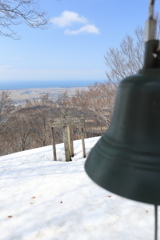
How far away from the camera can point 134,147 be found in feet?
2.29

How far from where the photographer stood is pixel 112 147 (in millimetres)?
761

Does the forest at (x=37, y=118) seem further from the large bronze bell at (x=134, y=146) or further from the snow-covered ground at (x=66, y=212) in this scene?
the large bronze bell at (x=134, y=146)

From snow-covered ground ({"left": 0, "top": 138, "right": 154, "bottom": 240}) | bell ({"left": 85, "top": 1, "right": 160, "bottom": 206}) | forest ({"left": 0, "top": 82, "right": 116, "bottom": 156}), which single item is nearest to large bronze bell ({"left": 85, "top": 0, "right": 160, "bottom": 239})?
bell ({"left": 85, "top": 1, "right": 160, "bottom": 206})

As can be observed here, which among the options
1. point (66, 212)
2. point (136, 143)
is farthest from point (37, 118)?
point (136, 143)

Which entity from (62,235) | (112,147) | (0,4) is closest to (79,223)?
(62,235)

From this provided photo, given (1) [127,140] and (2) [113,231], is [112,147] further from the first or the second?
(2) [113,231]

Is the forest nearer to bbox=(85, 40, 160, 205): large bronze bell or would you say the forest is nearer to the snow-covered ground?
the snow-covered ground

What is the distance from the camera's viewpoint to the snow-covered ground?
2.42 meters

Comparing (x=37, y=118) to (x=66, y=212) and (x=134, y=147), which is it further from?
(x=134, y=147)

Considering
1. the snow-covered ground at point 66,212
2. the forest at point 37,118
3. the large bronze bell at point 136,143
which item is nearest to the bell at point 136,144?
the large bronze bell at point 136,143

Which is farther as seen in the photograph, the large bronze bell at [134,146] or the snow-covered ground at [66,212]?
the snow-covered ground at [66,212]

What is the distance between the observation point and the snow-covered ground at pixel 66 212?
7.95ft

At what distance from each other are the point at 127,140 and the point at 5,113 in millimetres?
15948

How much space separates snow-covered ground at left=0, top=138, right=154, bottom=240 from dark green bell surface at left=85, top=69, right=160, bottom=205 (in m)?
2.09
